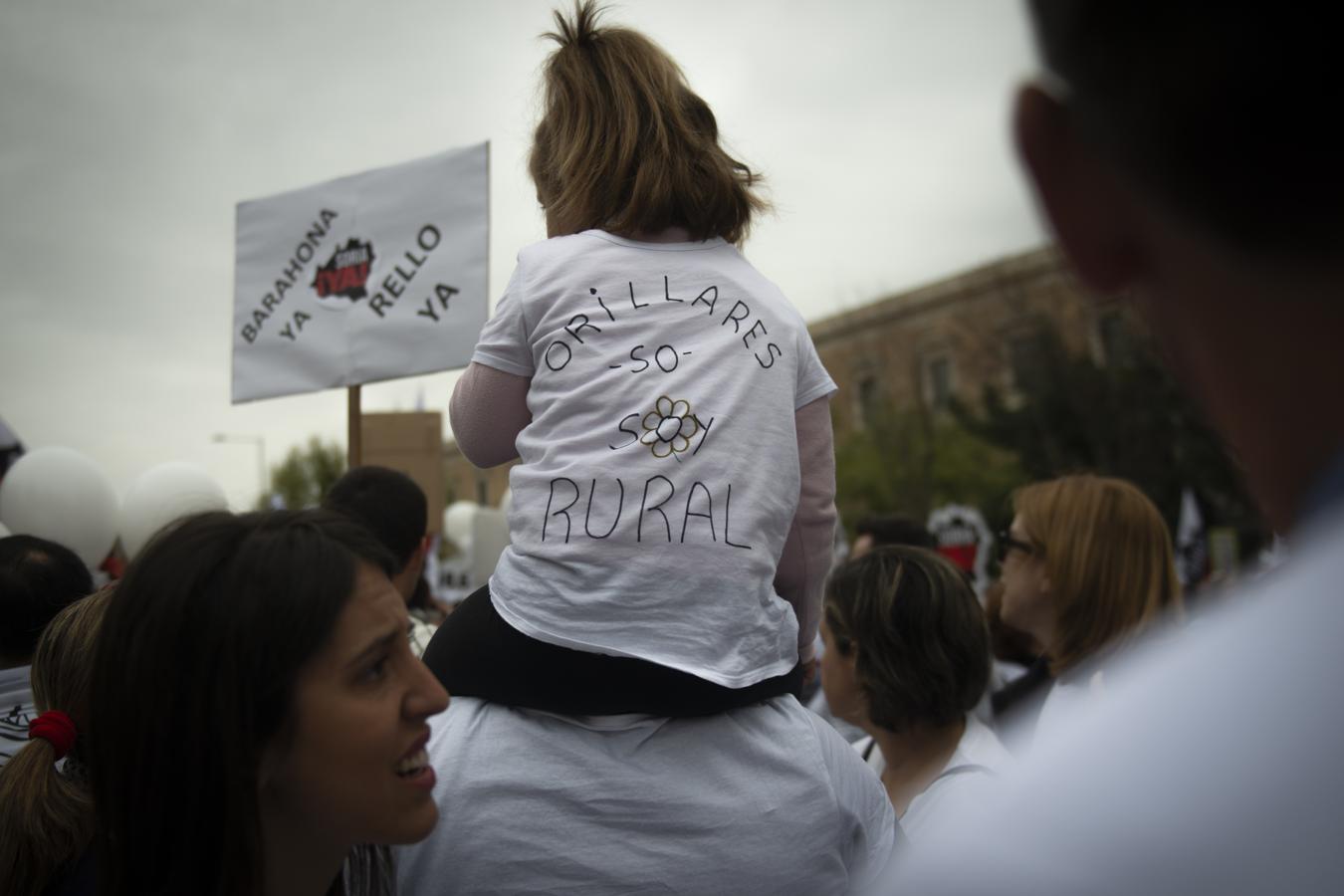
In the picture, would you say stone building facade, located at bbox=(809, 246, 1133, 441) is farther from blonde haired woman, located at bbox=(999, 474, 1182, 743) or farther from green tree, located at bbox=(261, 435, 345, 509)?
green tree, located at bbox=(261, 435, 345, 509)

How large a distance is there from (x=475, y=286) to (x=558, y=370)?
6.82ft

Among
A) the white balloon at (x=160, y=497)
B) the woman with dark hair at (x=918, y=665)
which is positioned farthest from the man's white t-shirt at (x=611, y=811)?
the white balloon at (x=160, y=497)

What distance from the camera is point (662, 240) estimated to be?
2135 millimetres

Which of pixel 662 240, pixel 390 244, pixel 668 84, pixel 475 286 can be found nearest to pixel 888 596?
pixel 662 240

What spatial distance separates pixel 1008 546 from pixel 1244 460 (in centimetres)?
317

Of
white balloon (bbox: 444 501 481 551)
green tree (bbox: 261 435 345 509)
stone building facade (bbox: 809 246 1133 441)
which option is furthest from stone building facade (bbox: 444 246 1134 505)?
green tree (bbox: 261 435 345 509)

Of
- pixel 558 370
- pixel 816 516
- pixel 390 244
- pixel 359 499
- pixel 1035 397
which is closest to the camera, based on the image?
pixel 558 370

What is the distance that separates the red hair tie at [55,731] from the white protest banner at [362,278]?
2.02 meters

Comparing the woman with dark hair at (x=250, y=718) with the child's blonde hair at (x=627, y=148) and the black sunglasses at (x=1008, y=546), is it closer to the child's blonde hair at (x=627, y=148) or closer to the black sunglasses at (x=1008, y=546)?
the child's blonde hair at (x=627, y=148)

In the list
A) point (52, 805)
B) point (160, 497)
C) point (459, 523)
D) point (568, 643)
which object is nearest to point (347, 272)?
point (160, 497)

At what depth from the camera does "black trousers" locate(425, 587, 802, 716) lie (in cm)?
180

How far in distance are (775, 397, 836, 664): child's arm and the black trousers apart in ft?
0.76

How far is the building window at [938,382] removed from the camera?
110ft

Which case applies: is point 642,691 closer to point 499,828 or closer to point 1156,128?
point 499,828
